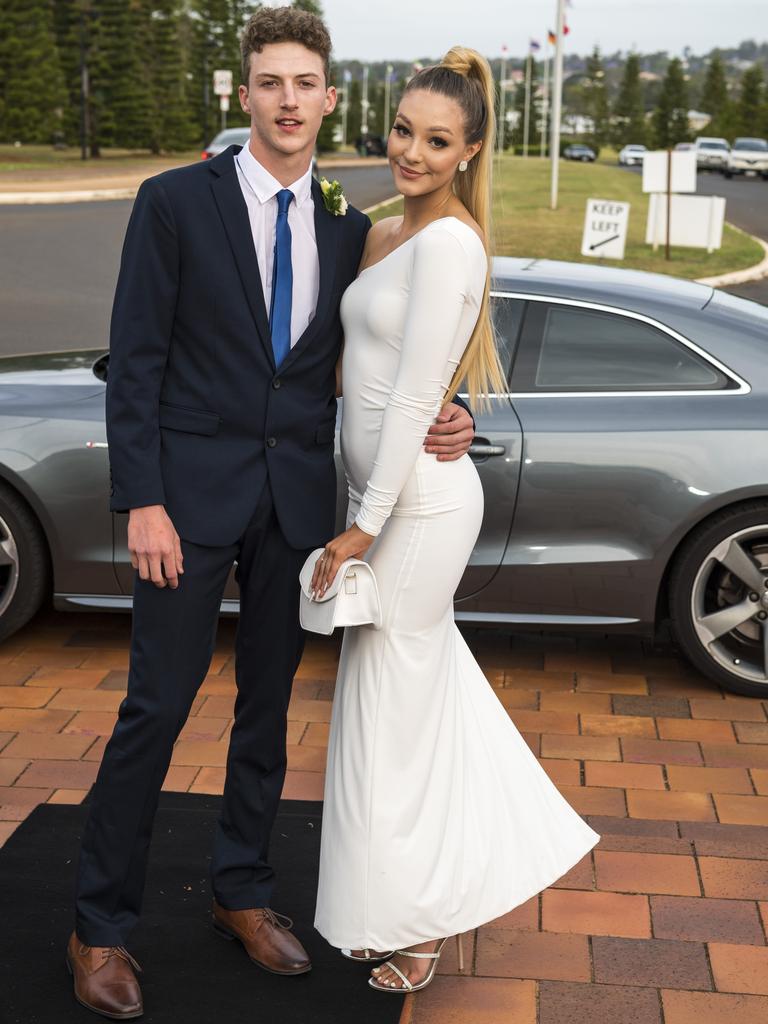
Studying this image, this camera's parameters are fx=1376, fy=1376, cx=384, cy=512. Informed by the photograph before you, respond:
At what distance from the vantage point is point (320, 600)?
Answer: 2898mm

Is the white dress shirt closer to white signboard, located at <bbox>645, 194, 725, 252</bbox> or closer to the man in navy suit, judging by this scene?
the man in navy suit

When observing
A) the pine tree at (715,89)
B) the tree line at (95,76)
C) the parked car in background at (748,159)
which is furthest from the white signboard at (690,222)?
the pine tree at (715,89)

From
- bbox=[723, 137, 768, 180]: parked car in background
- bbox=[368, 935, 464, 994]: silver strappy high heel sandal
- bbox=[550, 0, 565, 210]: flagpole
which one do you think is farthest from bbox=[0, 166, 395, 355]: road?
bbox=[723, 137, 768, 180]: parked car in background

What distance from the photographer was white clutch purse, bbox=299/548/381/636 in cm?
286

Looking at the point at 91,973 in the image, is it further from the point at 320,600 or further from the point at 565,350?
the point at 565,350

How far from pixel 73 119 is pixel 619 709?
2619 inches

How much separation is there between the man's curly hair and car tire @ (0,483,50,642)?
2.49 meters

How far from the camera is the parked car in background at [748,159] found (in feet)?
193

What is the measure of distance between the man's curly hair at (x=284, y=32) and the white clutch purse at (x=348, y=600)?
3.42ft

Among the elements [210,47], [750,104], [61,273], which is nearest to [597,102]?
[750,104]

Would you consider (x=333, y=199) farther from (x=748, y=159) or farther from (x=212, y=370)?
(x=748, y=159)

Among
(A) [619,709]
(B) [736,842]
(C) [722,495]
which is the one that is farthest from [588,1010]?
(C) [722,495]

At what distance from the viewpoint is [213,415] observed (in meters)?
2.92

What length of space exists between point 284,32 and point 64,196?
30052 millimetres
